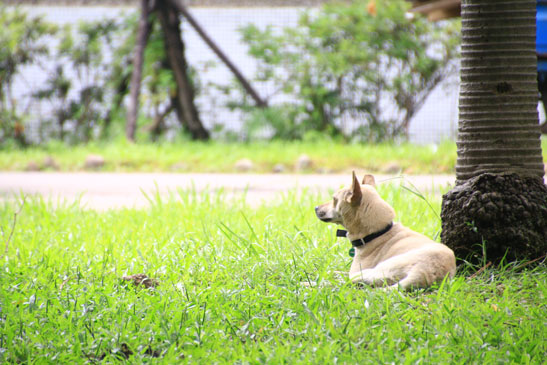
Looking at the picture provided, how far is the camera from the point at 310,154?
8.85 meters

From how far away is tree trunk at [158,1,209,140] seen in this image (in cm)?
1056

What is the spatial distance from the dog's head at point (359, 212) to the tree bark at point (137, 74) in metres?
7.30

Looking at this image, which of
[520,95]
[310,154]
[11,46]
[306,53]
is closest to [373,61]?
[306,53]

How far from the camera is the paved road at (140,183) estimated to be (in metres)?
6.52

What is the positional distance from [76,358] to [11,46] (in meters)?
9.68

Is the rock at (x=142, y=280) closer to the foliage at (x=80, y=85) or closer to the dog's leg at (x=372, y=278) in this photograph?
the dog's leg at (x=372, y=278)

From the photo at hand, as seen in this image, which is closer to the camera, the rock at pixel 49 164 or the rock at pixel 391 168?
the rock at pixel 391 168

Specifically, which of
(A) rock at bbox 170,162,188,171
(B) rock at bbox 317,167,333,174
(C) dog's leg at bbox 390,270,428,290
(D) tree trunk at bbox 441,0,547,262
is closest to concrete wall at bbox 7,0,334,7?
(A) rock at bbox 170,162,188,171

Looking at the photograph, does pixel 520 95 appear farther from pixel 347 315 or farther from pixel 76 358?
pixel 76 358

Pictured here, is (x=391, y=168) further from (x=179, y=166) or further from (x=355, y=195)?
(x=355, y=195)

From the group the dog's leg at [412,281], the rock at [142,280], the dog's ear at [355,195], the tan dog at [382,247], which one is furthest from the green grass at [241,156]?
the rock at [142,280]

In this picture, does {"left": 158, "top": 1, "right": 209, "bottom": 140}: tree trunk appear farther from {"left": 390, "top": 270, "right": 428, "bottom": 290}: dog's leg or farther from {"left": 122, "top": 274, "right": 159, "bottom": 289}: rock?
{"left": 390, "top": 270, "right": 428, "bottom": 290}: dog's leg

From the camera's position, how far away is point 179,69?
416 inches

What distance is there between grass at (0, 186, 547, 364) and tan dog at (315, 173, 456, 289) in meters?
0.11
